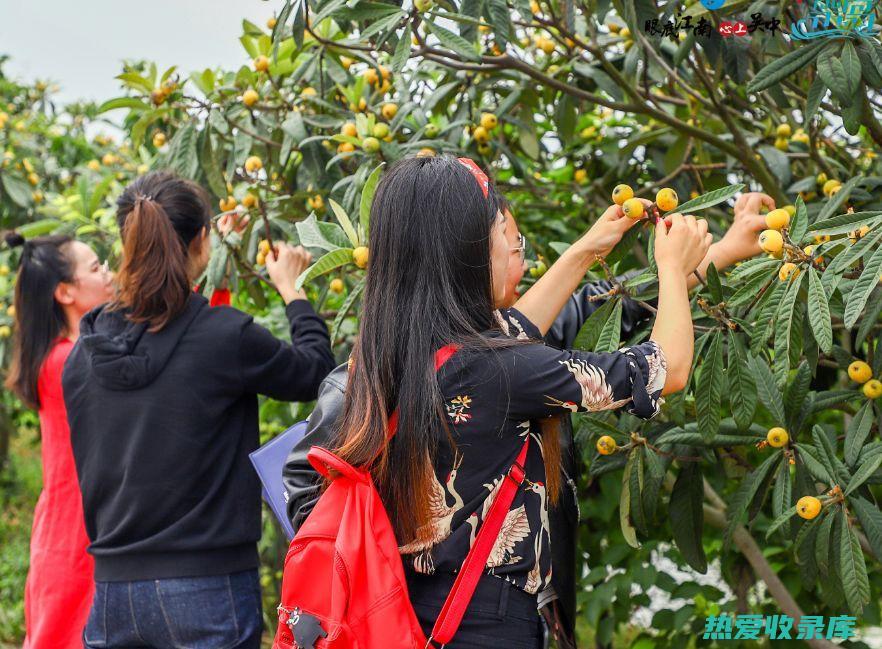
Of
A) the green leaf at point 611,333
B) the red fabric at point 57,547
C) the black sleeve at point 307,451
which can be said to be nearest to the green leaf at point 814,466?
the green leaf at point 611,333

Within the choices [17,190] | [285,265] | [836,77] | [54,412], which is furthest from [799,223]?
[17,190]

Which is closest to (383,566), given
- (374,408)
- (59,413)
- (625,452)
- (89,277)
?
(374,408)

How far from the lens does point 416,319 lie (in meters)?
1.46

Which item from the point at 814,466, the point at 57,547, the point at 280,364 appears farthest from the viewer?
the point at 57,547

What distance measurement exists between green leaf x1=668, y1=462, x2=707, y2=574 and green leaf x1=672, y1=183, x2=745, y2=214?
68 centimetres

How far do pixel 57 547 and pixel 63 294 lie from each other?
66cm

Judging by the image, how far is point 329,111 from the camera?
9.08ft

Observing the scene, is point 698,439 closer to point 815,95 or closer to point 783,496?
point 783,496

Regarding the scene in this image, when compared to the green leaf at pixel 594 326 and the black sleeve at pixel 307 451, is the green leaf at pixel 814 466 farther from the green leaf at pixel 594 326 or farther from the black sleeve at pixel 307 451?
the black sleeve at pixel 307 451

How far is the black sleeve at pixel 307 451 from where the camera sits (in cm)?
164

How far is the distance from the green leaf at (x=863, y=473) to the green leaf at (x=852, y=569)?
5cm

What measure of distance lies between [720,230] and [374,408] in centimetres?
167

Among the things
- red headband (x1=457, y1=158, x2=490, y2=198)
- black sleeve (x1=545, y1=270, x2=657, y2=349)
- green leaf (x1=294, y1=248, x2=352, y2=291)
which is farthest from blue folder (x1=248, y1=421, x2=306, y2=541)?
red headband (x1=457, y1=158, x2=490, y2=198)

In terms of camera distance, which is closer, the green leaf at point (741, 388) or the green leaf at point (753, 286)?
the green leaf at point (753, 286)
